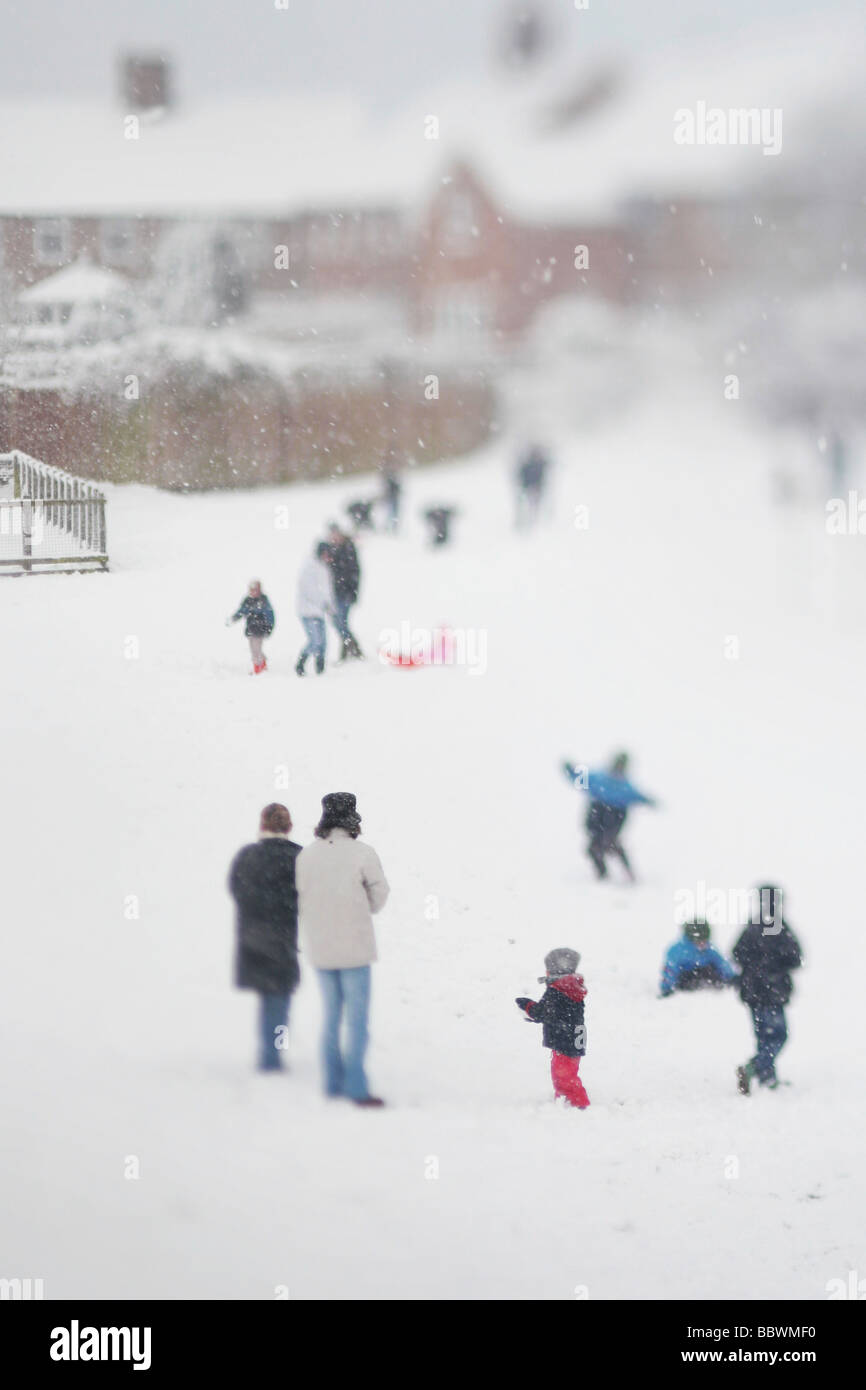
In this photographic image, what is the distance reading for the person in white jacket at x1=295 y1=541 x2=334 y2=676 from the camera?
18.0 ft

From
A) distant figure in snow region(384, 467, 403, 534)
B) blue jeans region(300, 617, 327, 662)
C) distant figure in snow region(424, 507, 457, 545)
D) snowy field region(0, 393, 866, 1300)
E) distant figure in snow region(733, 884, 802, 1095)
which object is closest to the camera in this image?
snowy field region(0, 393, 866, 1300)

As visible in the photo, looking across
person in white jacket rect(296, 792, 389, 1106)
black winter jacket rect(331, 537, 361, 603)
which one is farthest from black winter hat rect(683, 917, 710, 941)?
black winter jacket rect(331, 537, 361, 603)

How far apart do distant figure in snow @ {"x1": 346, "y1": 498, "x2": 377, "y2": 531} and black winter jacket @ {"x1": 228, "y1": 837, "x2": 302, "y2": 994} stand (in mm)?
1932

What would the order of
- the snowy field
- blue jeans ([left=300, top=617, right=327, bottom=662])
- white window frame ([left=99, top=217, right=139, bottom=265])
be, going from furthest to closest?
blue jeans ([left=300, top=617, right=327, bottom=662]) < white window frame ([left=99, top=217, right=139, bottom=265]) < the snowy field

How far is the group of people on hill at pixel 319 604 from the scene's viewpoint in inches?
213

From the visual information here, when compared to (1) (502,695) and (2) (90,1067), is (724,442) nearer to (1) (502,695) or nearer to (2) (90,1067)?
(1) (502,695)

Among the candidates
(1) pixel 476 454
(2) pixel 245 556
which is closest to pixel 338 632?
(2) pixel 245 556

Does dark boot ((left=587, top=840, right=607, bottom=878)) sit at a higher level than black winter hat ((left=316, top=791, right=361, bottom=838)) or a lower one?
lower

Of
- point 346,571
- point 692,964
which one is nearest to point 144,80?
point 346,571

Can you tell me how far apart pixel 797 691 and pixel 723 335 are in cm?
178

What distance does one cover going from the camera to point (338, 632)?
5.60 meters

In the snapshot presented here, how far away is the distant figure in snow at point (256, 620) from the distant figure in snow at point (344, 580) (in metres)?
0.32

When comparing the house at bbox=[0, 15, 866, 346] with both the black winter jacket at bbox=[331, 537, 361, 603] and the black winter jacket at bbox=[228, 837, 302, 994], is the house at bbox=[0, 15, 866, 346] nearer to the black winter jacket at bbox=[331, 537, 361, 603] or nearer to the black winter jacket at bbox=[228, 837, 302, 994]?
the black winter jacket at bbox=[331, 537, 361, 603]

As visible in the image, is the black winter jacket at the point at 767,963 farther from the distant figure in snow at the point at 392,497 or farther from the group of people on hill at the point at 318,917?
the distant figure in snow at the point at 392,497
